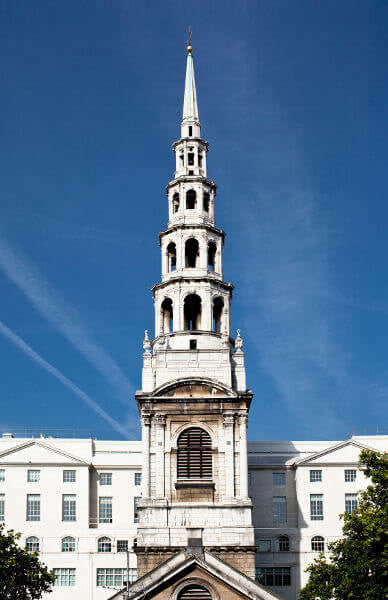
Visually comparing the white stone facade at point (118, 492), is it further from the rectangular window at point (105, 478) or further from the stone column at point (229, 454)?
the stone column at point (229, 454)

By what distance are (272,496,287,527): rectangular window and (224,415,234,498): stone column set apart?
1693 cm

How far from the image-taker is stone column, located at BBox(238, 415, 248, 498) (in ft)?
233

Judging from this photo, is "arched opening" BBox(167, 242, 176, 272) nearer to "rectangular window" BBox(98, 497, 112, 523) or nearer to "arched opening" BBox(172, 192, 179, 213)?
"arched opening" BBox(172, 192, 179, 213)

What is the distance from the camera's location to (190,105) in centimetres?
8662

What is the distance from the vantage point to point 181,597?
2544 inches

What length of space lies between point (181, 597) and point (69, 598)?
63.8ft

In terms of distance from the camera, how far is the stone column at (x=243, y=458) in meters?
71.1

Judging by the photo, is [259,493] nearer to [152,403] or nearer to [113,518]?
[113,518]

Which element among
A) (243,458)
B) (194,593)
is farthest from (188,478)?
(194,593)

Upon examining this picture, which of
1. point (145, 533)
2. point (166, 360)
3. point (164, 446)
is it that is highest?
point (166, 360)

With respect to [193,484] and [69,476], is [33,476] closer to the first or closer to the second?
[69,476]

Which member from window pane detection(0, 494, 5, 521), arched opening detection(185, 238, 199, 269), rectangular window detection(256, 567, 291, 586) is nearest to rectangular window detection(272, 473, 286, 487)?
rectangular window detection(256, 567, 291, 586)

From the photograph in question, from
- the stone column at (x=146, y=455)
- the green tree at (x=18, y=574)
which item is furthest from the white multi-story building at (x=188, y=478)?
the green tree at (x=18, y=574)

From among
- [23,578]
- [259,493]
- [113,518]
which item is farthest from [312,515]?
[23,578]
